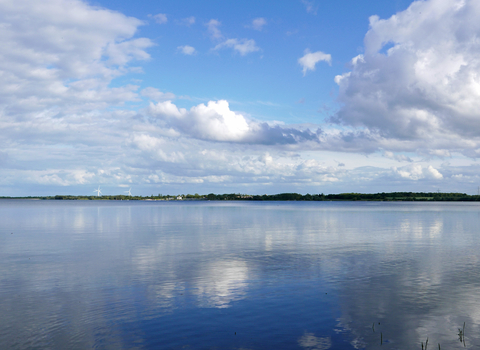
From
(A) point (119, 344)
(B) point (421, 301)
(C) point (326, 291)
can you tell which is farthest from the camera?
(C) point (326, 291)

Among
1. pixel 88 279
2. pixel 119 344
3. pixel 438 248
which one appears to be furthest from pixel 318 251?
pixel 119 344

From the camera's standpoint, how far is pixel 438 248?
4247 centimetres

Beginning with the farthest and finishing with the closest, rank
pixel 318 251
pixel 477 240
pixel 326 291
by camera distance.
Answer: pixel 477 240 < pixel 318 251 < pixel 326 291

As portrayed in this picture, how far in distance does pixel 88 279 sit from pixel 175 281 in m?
6.11

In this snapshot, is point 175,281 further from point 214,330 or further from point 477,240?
point 477,240

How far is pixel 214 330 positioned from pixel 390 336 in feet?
24.2

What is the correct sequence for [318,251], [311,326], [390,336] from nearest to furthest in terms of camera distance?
1. [390,336]
2. [311,326]
3. [318,251]

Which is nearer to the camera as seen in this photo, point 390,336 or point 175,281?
point 390,336

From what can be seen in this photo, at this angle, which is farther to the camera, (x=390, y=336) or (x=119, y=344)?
(x=390, y=336)

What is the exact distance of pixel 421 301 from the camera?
20672 millimetres

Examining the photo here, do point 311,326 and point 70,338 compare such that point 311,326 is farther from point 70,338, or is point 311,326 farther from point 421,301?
point 70,338

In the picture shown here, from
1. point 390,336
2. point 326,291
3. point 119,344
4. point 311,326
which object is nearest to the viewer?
point 119,344

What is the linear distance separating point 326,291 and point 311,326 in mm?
6258

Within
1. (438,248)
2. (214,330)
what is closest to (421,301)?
(214,330)
